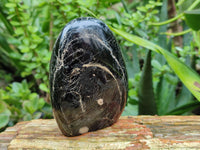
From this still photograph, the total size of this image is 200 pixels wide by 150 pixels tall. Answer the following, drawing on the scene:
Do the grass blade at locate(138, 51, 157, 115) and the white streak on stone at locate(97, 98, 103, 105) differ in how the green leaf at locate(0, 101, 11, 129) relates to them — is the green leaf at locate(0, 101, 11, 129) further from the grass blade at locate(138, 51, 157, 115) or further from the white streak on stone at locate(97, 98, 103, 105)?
the grass blade at locate(138, 51, 157, 115)

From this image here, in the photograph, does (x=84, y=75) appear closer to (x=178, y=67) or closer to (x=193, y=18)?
(x=178, y=67)

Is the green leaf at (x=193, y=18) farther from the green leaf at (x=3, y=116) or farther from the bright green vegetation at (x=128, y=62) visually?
the green leaf at (x=3, y=116)

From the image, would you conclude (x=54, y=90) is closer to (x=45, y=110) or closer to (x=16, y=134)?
(x=16, y=134)

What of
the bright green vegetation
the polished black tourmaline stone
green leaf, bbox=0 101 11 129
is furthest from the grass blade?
green leaf, bbox=0 101 11 129

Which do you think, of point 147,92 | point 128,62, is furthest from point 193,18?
point 128,62

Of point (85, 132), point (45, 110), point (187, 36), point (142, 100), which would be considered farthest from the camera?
point (187, 36)

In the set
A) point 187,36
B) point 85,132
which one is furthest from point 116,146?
point 187,36

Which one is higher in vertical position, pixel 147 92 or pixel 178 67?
pixel 178 67

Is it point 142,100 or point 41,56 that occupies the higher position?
point 41,56

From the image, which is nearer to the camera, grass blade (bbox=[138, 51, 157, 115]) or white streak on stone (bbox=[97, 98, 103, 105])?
white streak on stone (bbox=[97, 98, 103, 105])
